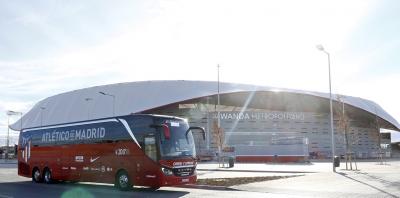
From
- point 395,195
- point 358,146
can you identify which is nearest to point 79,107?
point 358,146

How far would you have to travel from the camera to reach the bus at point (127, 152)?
20094mm

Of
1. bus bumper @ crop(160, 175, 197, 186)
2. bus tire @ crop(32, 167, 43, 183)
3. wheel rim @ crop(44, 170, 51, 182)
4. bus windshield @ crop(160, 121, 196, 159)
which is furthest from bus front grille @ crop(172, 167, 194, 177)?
bus tire @ crop(32, 167, 43, 183)

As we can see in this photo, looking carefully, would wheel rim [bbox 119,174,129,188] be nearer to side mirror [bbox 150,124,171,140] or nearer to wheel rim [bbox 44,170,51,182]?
side mirror [bbox 150,124,171,140]

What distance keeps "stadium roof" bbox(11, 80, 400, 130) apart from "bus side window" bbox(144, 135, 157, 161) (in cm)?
5880

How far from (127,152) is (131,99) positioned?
6829cm

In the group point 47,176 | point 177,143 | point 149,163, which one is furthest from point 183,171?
point 47,176

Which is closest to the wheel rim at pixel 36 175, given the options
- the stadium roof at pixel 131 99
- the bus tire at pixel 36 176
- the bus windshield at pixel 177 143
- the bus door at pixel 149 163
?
the bus tire at pixel 36 176

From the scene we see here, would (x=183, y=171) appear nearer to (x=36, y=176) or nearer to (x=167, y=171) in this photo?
(x=167, y=171)

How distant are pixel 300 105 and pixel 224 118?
66.1 feet

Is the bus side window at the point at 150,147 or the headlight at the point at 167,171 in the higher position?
the bus side window at the point at 150,147

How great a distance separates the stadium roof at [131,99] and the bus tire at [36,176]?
50.4m

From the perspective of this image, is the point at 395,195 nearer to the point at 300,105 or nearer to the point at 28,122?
the point at 300,105

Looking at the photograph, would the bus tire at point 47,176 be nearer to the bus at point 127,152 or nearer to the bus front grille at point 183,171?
the bus at point 127,152

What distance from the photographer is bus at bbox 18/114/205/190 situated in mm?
20094
